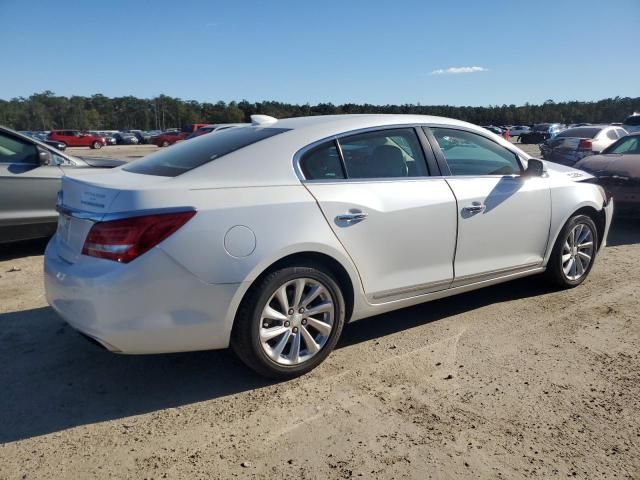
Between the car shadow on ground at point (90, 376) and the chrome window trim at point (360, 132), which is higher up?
the chrome window trim at point (360, 132)

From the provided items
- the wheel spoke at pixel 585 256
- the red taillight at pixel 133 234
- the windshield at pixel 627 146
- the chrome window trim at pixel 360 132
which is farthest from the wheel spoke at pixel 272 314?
the windshield at pixel 627 146

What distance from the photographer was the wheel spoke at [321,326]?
3.33 m

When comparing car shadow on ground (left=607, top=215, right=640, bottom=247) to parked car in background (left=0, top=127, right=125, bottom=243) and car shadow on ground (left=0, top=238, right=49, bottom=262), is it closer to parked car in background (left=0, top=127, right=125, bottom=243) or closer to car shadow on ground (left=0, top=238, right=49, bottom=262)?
parked car in background (left=0, top=127, right=125, bottom=243)

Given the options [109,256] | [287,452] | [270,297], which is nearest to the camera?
[287,452]

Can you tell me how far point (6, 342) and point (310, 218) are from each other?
7.96 feet

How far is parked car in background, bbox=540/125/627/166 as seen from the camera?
41.9ft

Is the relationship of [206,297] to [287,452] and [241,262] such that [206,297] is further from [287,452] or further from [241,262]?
[287,452]

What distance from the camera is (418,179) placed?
3814 millimetres

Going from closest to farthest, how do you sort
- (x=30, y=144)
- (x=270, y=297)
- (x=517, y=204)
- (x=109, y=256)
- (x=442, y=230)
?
(x=109, y=256) < (x=270, y=297) < (x=442, y=230) < (x=517, y=204) < (x=30, y=144)

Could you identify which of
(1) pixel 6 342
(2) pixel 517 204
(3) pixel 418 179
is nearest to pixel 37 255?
(1) pixel 6 342

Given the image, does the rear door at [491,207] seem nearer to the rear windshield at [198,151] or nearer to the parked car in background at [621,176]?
the rear windshield at [198,151]

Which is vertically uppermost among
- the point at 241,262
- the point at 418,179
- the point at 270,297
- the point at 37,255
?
the point at 418,179

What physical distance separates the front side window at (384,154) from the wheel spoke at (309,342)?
103 cm

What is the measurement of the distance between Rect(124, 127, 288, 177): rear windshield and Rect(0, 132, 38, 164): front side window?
2.93 m
